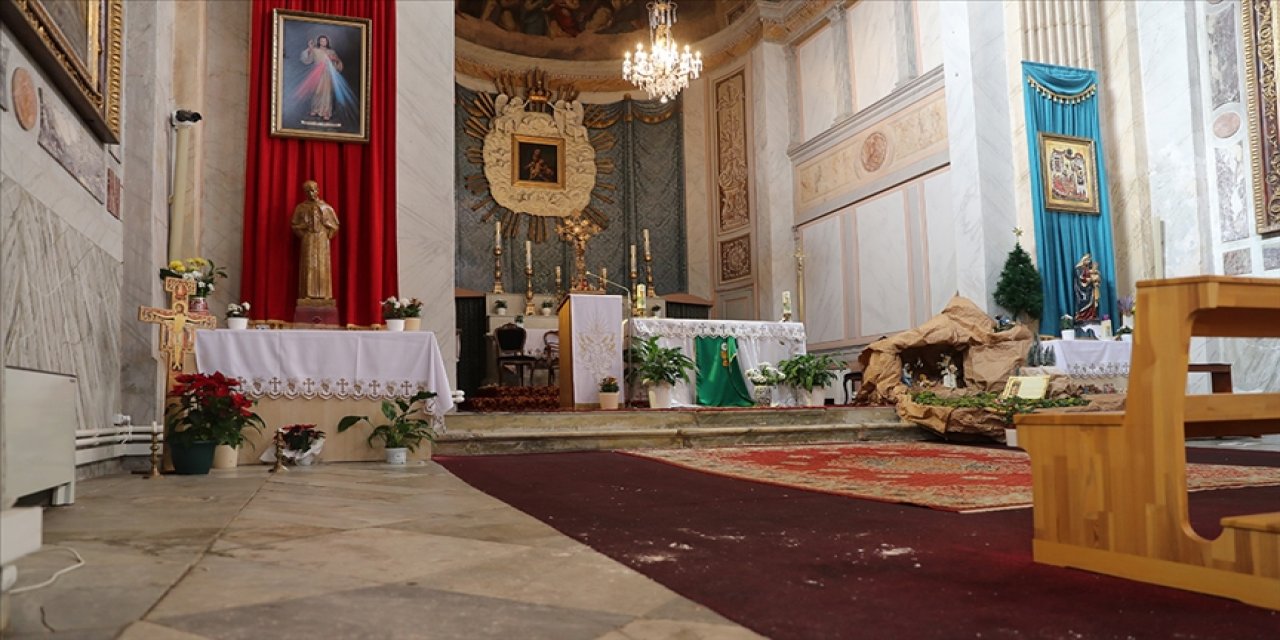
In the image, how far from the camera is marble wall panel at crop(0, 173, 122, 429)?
139 inches

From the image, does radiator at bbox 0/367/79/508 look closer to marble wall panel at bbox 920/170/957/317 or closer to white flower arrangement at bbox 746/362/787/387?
white flower arrangement at bbox 746/362/787/387

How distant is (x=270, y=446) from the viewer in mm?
5871

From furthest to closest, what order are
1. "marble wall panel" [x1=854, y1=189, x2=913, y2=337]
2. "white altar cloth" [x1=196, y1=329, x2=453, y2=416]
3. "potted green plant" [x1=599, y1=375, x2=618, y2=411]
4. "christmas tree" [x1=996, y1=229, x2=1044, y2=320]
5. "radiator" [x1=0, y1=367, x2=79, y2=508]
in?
"marble wall panel" [x1=854, y1=189, x2=913, y2=337] → "christmas tree" [x1=996, y1=229, x2=1044, y2=320] → "potted green plant" [x1=599, y1=375, x2=618, y2=411] → "white altar cloth" [x1=196, y1=329, x2=453, y2=416] → "radiator" [x1=0, y1=367, x2=79, y2=508]

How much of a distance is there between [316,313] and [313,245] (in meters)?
0.64

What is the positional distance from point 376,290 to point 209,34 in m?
2.76

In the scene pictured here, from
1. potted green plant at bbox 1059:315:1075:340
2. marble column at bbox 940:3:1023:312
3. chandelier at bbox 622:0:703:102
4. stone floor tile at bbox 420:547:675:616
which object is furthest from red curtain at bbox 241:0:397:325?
potted green plant at bbox 1059:315:1075:340

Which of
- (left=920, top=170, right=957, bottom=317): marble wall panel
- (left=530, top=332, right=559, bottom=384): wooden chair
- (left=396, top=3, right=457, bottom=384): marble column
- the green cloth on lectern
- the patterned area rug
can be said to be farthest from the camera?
(left=530, top=332, right=559, bottom=384): wooden chair

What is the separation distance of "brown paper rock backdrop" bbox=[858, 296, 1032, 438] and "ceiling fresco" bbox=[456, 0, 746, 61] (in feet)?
26.9

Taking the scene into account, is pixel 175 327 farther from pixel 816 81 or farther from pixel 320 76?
pixel 816 81

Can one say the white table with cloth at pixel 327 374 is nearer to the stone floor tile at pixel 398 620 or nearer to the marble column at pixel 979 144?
the stone floor tile at pixel 398 620

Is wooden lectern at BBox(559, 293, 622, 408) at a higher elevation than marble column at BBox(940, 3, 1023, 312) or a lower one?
lower

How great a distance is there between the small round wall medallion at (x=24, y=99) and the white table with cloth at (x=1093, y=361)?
919cm

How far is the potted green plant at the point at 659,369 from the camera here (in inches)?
352

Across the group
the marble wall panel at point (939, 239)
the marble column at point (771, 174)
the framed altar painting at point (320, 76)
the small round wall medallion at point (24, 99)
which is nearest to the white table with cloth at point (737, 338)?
the marble wall panel at point (939, 239)
